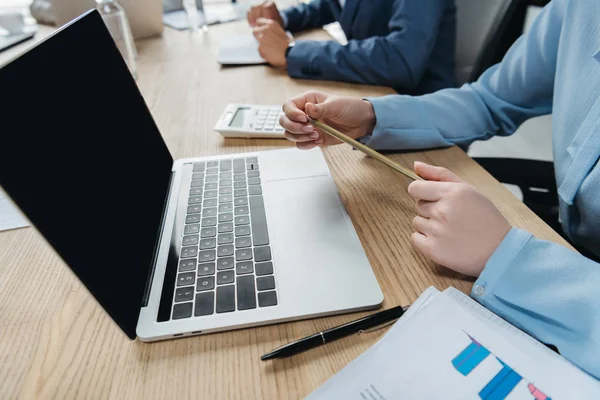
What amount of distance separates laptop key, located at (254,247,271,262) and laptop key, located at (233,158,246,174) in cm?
18

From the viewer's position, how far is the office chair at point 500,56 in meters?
0.76

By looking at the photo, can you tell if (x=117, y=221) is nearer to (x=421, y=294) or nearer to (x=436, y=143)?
(x=421, y=294)

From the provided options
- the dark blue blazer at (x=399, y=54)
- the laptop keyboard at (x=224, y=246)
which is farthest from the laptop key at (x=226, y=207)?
the dark blue blazer at (x=399, y=54)

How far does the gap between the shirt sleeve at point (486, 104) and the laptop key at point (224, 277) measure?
1.11ft

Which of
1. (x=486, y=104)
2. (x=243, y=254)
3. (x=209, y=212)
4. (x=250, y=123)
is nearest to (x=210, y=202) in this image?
(x=209, y=212)

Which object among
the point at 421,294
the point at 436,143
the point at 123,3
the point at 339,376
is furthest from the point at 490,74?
Result: the point at 123,3

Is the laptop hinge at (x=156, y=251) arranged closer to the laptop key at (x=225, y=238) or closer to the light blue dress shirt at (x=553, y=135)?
the laptop key at (x=225, y=238)

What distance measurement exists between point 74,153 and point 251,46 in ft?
2.85

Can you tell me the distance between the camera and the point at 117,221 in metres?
0.39

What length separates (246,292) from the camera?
393 mm

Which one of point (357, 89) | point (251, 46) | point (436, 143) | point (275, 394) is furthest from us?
point (251, 46)

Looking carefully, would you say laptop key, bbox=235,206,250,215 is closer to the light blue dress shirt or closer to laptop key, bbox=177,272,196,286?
laptop key, bbox=177,272,196,286

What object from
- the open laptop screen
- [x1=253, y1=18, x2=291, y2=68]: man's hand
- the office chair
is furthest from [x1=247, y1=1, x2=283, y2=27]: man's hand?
the open laptop screen

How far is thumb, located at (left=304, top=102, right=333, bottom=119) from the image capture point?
57cm
